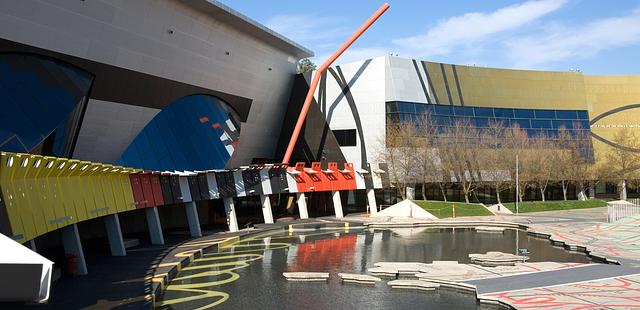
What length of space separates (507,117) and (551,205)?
433 inches

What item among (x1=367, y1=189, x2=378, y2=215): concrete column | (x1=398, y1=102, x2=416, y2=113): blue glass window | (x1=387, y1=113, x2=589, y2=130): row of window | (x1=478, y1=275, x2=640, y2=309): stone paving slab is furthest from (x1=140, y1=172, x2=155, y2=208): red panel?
(x1=398, y1=102, x2=416, y2=113): blue glass window

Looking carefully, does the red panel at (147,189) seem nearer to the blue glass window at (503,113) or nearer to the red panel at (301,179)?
the red panel at (301,179)

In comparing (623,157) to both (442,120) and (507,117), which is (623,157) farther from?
(442,120)

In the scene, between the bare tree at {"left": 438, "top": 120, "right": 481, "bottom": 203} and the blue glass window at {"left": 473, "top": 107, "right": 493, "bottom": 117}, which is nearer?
the bare tree at {"left": 438, "top": 120, "right": 481, "bottom": 203}

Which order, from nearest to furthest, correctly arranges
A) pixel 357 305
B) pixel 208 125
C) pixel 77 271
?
pixel 357 305, pixel 77 271, pixel 208 125

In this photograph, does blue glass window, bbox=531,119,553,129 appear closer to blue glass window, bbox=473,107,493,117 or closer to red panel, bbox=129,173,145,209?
blue glass window, bbox=473,107,493,117

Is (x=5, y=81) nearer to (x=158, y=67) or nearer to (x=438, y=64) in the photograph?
(x=158, y=67)

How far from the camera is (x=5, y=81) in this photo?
1070 inches

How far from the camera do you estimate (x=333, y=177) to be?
52906mm

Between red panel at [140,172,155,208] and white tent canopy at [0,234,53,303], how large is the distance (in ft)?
83.3

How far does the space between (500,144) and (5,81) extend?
48049mm

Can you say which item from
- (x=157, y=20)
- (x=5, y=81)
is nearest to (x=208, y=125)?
(x=157, y=20)

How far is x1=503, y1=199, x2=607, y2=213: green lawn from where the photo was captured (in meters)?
57.2

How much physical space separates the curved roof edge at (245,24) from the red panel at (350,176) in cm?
1165
